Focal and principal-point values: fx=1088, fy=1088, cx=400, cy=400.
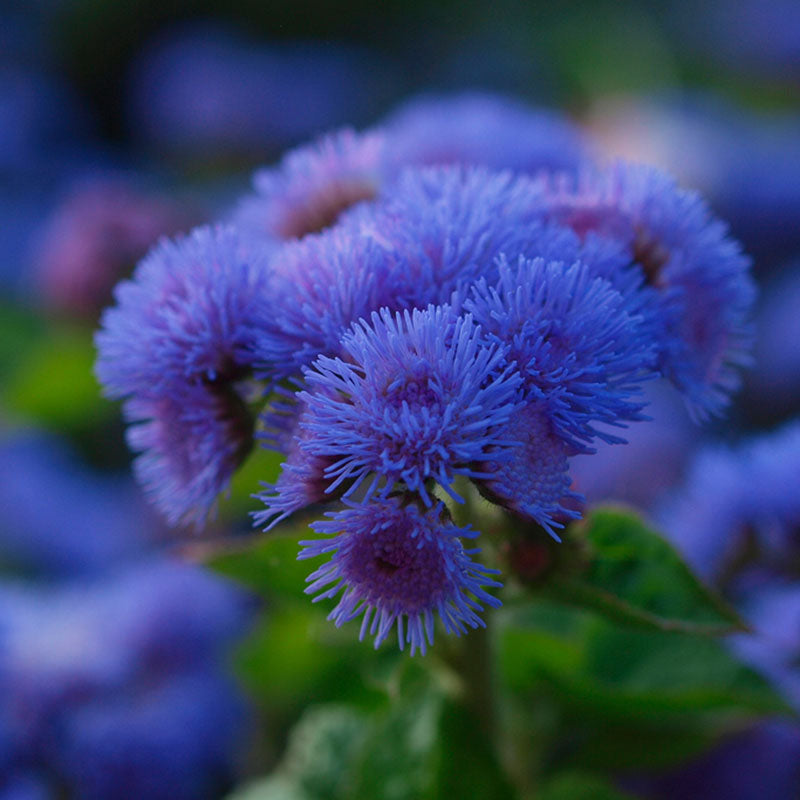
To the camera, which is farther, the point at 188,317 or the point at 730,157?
the point at 730,157

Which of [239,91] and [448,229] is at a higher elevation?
[239,91]

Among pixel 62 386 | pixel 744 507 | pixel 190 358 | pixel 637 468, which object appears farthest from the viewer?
pixel 62 386

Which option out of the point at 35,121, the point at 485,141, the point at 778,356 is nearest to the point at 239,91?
the point at 35,121

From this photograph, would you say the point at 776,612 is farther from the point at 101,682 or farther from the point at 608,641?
the point at 101,682

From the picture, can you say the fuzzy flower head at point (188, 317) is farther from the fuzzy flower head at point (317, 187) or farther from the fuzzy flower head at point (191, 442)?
the fuzzy flower head at point (317, 187)

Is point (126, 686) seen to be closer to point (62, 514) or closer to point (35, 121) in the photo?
point (62, 514)

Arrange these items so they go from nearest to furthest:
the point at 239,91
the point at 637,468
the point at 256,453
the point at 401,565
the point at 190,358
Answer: the point at 401,565 → the point at 190,358 → the point at 256,453 → the point at 637,468 → the point at 239,91
